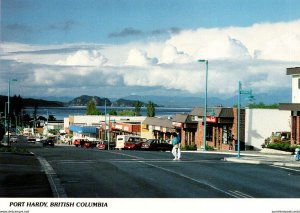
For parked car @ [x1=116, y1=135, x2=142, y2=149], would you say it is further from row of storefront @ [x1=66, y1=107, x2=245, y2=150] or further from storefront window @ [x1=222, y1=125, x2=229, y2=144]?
storefront window @ [x1=222, y1=125, x2=229, y2=144]

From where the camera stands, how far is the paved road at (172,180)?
55.6 ft

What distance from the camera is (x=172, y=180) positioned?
802 inches

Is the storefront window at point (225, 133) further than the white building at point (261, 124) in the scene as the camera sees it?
Yes

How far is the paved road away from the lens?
1694 cm

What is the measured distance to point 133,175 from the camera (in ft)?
71.3

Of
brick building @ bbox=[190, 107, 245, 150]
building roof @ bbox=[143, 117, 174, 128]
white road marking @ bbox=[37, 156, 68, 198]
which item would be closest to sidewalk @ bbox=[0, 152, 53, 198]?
white road marking @ bbox=[37, 156, 68, 198]

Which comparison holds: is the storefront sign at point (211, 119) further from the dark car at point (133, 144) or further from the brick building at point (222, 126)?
the dark car at point (133, 144)

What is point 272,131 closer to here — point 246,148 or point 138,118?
point 246,148

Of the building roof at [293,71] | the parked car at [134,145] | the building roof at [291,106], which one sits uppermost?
the building roof at [293,71]
